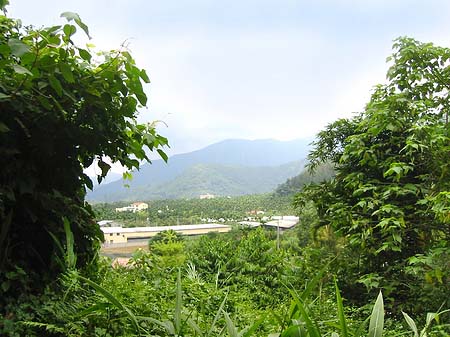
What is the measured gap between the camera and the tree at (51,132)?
1.07 meters

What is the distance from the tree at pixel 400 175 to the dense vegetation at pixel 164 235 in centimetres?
1

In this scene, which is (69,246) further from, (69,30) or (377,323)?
(377,323)

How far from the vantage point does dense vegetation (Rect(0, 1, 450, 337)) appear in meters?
1.05

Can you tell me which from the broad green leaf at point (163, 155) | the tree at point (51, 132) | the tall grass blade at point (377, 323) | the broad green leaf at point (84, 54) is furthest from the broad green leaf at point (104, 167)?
the tall grass blade at point (377, 323)

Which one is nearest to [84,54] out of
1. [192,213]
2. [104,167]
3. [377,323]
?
[104,167]

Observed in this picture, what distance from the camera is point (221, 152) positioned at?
31.5m

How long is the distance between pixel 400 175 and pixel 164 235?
216cm

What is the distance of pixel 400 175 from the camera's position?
7.41 feet

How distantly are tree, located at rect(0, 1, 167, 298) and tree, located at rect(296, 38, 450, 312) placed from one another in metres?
1.64

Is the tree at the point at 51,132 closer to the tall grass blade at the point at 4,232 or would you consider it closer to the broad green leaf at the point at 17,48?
the tall grass blade at the point at 4,232

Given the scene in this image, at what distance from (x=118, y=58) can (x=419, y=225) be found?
224 centimetres

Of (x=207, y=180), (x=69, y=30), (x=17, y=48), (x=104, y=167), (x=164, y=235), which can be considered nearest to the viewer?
(x=17, y=48)

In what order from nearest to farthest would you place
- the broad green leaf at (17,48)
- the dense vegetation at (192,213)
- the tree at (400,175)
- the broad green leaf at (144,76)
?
the broad green leaf at (17,48) → the broad green leaf at (144,76) → the tree at (400,175) → the dense vegetation at (192,213)

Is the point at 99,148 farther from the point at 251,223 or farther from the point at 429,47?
the point at 251,223
